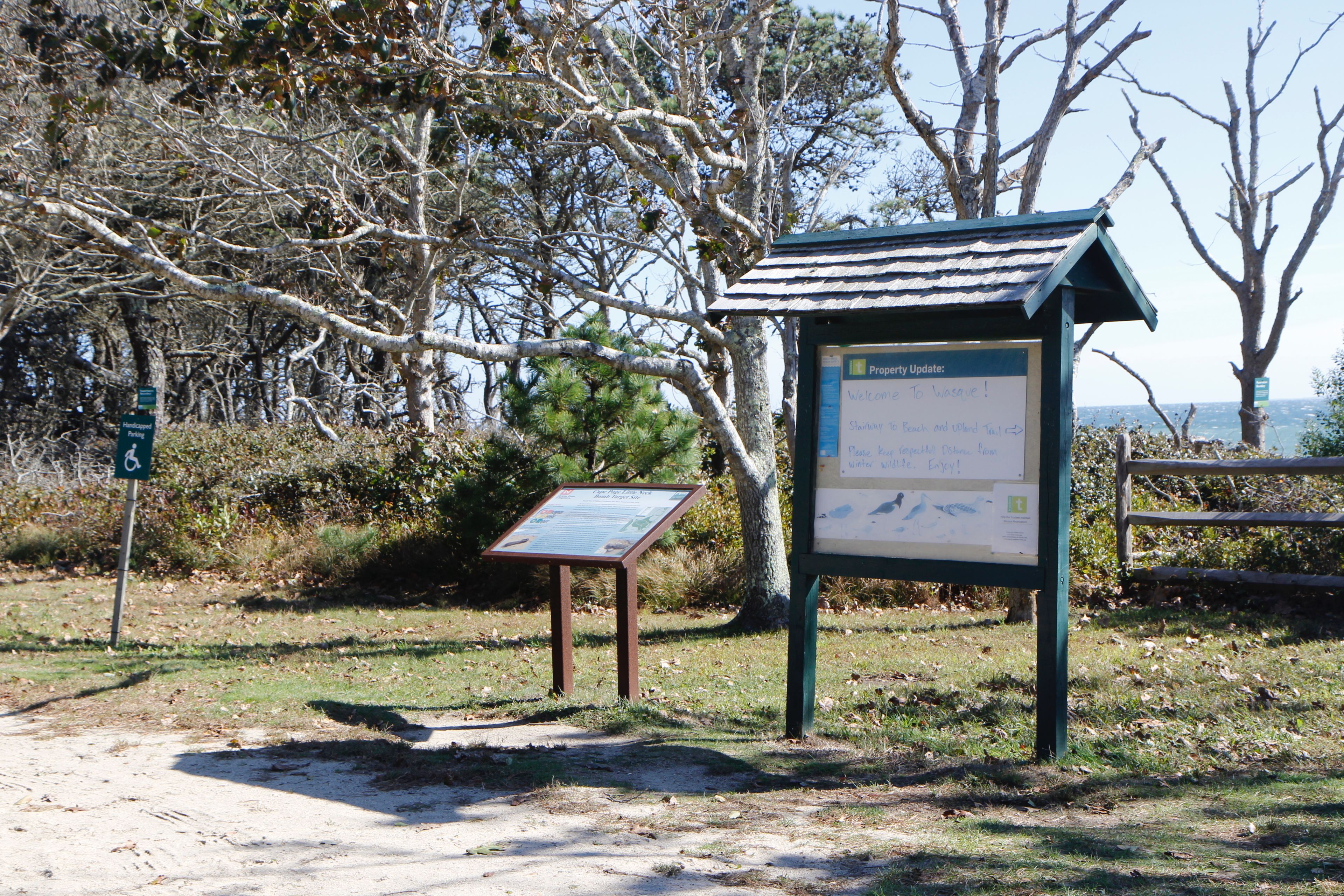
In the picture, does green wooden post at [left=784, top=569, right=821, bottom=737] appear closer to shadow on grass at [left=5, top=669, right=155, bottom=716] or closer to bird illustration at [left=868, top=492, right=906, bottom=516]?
bird illustration at [left=868, top=492, right=906, bottom=516]

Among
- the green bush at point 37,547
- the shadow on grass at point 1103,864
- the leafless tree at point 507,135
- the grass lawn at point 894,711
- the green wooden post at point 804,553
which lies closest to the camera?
the shadow on grass at point 1103,864

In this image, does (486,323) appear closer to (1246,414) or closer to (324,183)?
(324,183)

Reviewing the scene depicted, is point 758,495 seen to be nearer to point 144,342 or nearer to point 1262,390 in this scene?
point 1262,390

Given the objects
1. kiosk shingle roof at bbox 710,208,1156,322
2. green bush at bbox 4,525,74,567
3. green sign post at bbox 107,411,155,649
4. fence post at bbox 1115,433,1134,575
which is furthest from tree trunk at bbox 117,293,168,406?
kiosk shingle roof at bbox 710,208,1156,322

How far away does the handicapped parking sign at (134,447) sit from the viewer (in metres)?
10.0

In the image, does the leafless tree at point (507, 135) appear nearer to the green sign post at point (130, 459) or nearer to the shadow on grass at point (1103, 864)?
the green sign post at point (130, 459)

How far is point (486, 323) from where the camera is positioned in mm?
29891

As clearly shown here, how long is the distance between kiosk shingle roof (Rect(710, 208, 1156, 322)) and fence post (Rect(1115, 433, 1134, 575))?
557 centimetres

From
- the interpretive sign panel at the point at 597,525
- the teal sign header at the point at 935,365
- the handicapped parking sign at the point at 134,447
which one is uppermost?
the teal sign header at the point at 935,365

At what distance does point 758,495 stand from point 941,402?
478cm

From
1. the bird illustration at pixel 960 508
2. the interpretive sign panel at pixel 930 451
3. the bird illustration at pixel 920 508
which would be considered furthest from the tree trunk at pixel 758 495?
the bird illustration at pixel 960 508

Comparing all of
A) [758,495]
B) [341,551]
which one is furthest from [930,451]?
[341,551]

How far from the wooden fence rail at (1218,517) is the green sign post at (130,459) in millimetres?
9690

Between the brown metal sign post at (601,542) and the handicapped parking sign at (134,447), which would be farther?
the handicapped parking sign at (134,447)
